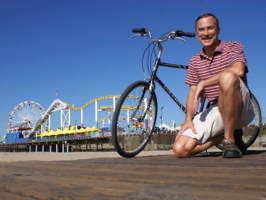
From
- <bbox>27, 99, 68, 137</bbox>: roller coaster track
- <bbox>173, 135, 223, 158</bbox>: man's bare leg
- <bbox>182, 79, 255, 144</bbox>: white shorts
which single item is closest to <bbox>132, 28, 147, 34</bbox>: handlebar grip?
<bbox>182, 79, 255, 144</bbox>: white shorts

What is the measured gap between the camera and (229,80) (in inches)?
82.0

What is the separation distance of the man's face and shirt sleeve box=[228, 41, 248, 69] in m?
0.20

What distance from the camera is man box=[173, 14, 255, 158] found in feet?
6.96

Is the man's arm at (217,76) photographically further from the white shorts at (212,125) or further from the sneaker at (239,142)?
A: the sneaker at (239,142)

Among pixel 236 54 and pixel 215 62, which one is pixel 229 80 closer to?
pixel 236 54

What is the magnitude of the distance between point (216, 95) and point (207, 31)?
644 millimetres

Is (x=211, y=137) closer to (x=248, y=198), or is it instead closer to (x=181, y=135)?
(x=181, y=135)

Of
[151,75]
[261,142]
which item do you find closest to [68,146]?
[261,142]

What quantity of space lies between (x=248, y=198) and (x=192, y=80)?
2.38 meters

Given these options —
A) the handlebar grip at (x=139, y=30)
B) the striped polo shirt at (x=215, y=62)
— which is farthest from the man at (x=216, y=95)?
the handlebar grip at (x=139, y=30)

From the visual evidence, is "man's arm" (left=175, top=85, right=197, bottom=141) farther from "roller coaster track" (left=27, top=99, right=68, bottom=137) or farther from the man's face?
"roller coaster track" (left=27, top=99, right=68, bottom=137)

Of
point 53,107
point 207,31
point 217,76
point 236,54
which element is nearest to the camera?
point 217,76

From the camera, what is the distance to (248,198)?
22.5 inches

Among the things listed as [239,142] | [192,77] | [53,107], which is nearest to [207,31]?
[192,77]
